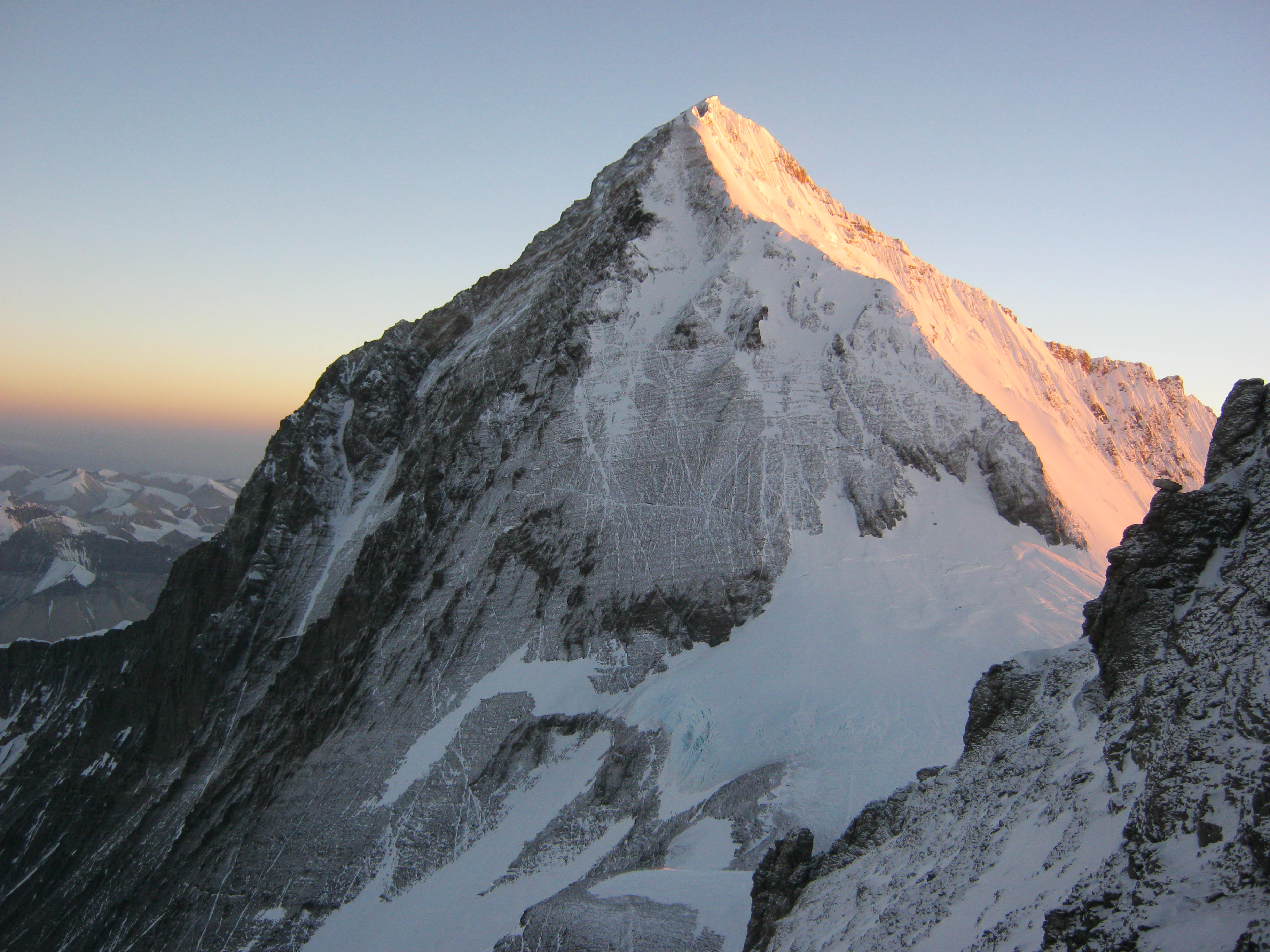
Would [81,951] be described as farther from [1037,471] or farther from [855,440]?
[1037,471]

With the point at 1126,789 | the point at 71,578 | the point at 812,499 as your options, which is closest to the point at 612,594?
the point at 812,499

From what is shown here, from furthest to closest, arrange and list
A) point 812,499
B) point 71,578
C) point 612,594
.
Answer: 1. point 71,578
2. point 812,499
3. point 612,594

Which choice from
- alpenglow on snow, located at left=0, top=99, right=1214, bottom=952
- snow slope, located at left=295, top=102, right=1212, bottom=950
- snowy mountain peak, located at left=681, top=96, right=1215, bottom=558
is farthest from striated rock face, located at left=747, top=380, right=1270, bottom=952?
snowy mountain peak, located at left=681, top=96, right=1215, bottom=558

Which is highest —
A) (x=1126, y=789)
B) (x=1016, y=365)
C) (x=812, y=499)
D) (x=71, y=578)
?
(x=1016, y=365)

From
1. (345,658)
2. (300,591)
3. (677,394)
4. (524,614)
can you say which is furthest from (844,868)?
(300,591)

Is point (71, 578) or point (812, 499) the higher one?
point (812, 499)

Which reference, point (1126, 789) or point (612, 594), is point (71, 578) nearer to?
point (612, 594)

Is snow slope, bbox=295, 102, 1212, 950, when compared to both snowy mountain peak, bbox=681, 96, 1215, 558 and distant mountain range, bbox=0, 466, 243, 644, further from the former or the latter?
distant mountain range, bbox=0, 466, 243, 644
